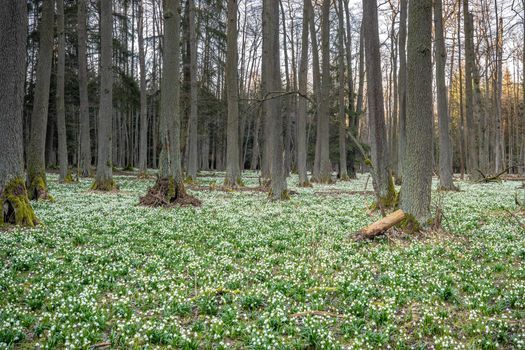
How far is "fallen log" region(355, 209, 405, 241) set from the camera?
8073mm

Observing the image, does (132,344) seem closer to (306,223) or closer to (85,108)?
(306,223)

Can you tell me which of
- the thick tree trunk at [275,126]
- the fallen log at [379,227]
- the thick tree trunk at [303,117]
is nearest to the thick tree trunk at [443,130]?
the thick tree trunk at [303,117]

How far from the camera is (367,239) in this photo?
8000 mm

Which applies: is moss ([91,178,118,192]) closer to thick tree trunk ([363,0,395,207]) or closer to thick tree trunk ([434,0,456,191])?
thick tree trunk ([363,0,395,207])

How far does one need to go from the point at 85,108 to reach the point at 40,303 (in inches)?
882

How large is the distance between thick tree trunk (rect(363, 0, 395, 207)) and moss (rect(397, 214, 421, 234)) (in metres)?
3.22

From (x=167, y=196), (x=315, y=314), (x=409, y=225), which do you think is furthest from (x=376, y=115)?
(x=315, y=314)

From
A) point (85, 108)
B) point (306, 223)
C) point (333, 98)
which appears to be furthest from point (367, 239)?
point (333, 98)

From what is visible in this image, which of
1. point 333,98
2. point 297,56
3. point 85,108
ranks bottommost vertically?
point 85,108

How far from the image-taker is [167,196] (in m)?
14.0

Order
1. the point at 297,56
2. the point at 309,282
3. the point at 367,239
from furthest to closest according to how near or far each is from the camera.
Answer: the point at 297,56, the point at 367,239, the point at 309,282

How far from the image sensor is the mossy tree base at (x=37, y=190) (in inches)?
535

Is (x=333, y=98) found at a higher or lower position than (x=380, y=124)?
higher

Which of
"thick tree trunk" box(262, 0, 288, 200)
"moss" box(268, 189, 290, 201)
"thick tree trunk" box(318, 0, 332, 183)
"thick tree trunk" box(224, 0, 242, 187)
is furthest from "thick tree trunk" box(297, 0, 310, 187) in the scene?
"moss" box(268, 189, 290, 201)
